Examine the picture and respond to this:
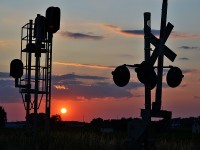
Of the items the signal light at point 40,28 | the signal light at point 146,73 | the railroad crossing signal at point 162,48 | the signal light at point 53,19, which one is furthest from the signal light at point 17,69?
the signal light at point 146,73

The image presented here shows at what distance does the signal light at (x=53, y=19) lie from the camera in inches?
1153

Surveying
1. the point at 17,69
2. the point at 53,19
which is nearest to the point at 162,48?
the point at 53,19

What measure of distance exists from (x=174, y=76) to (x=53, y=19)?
50.5 feet

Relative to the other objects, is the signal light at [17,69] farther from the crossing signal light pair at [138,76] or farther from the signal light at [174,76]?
the signal light at [174,76]

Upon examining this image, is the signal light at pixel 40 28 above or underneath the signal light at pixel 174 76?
above

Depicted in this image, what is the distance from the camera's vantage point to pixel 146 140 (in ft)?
48.4

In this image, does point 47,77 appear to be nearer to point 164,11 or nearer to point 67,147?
point 67,147

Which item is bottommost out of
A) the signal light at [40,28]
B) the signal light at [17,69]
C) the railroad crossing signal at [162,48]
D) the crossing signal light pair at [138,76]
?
the crossing signal light pair at [138,76]

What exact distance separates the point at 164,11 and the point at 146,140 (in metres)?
3.84

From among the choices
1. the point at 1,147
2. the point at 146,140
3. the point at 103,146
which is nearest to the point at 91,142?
the point at 103,146

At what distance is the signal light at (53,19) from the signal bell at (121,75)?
1481cm

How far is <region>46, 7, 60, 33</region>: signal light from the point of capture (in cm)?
2930

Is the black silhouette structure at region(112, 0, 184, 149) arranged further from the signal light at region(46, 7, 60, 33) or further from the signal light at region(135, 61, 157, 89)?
the signal light at region(46, 7, 60, 33)

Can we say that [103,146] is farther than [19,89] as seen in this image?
No
